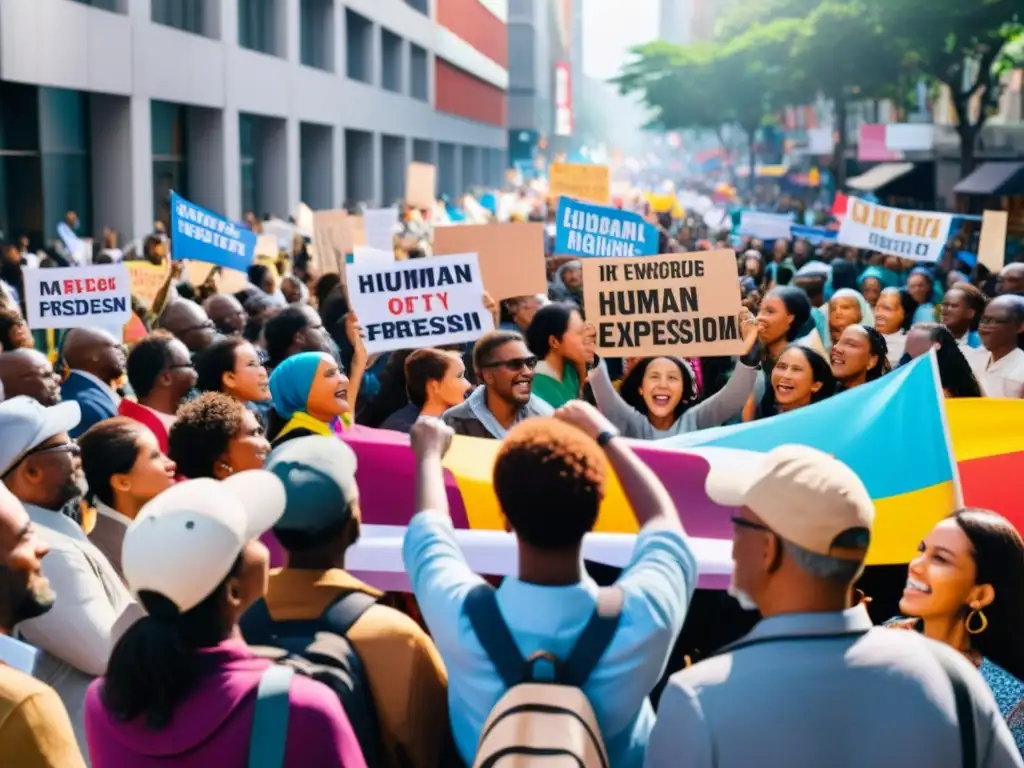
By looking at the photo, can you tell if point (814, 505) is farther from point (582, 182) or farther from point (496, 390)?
point (582, 182)

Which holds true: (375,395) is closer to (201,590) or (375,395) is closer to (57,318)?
(57,318)

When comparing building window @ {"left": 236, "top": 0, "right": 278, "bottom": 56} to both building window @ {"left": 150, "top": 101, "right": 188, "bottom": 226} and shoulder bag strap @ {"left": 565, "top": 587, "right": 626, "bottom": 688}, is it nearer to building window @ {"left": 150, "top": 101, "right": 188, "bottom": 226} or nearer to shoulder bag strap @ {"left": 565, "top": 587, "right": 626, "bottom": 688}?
building window @ {"left": 150, "top": 101, "right": 188, "bottom": 226}

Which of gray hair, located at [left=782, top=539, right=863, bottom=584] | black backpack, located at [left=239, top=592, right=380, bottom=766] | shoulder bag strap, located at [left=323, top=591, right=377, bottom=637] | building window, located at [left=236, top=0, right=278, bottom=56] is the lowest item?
black backpack, located at [left=239, top=592, right=380, bottom=766]

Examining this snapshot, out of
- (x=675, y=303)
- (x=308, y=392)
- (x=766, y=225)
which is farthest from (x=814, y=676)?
(x=766, y=225)

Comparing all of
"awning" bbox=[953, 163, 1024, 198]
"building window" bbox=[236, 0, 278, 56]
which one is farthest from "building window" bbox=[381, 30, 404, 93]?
"awning" bbox=[953, 163, 1024, 198]

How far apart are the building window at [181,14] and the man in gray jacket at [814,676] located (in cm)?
2734

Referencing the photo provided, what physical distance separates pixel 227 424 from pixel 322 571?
66.0 inches

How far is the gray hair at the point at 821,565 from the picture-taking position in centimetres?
299

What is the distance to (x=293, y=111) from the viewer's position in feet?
126

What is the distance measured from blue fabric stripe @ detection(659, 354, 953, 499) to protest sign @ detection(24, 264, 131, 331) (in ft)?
18.6

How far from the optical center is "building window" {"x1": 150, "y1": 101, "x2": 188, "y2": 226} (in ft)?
99.7

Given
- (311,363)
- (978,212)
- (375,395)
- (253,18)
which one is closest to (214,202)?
(253,18)

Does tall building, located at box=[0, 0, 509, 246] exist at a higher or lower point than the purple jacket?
higher

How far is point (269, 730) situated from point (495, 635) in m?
0.47
